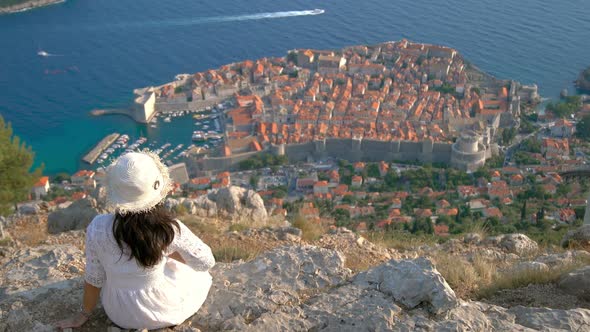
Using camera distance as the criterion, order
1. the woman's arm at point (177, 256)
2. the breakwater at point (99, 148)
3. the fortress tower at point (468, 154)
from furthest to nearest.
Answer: the breakwater at point (99, 148) < the fortress tower at point (468, 154) < the woman's arm at point (177, 256)

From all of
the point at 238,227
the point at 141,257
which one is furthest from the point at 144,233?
the point at 238,227

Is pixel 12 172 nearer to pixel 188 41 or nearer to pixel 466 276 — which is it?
pixel 466 276

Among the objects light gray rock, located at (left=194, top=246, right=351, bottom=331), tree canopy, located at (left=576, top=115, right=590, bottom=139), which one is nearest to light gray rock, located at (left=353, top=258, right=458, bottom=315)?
light gray rock, located at (left=194, top=246, right=351, bottom=331)

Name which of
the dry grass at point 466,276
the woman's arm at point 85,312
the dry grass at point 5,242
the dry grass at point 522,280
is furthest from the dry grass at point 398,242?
the dry grass at point 5,242

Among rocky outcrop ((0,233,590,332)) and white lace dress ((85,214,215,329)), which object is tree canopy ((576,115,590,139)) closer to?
rocky outcrop ((0,233,590,332))

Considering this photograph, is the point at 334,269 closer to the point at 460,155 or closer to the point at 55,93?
the point at 460,155

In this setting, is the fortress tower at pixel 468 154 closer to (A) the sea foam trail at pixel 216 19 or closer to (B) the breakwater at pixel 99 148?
(B) the breakwater at pixel 99 148

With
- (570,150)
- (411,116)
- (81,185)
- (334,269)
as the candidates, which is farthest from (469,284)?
(411,116)
